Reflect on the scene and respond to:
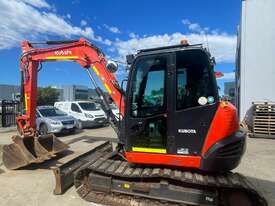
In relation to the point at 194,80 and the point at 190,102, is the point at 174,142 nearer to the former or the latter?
the point at 190,102

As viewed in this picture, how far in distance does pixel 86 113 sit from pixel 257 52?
10640 millimetres

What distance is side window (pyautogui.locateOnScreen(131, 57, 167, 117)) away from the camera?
4.66 metres

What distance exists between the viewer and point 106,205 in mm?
4863

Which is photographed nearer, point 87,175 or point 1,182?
point 87,175

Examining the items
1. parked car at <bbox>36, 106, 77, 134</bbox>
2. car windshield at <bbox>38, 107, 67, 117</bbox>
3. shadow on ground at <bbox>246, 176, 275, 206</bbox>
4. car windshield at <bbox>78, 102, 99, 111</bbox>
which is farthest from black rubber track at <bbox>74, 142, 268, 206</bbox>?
car windshield at <bbox>78, 102, 99, 111</bbox>

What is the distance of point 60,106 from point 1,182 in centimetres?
1261

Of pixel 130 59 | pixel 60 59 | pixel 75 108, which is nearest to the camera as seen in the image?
pixel 130 59

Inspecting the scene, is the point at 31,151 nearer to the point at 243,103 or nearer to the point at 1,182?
the point at 1,182

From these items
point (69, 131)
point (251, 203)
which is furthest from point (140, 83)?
point (69, 131)

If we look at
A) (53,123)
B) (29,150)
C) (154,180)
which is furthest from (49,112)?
(154,180)

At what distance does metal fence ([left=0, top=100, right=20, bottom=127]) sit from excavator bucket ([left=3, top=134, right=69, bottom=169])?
10.6 metres

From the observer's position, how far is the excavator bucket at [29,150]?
7.05 m

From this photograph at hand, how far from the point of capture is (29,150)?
7754mm

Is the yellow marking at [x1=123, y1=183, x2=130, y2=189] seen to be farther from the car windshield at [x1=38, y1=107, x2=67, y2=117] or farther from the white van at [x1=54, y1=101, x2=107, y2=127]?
the white van at [x1=54, y1=101, x2=107, y2=127]
